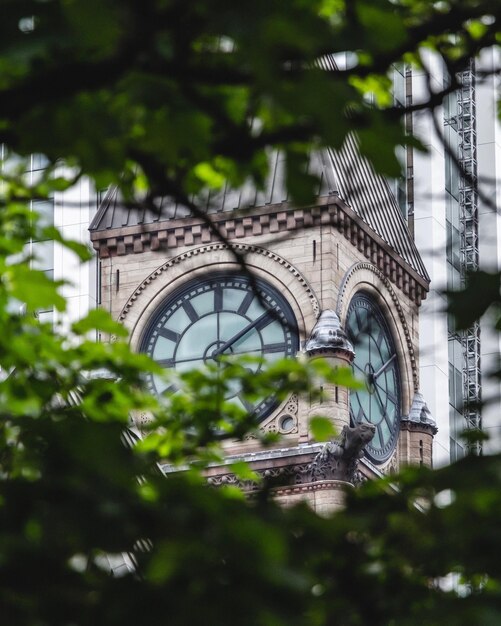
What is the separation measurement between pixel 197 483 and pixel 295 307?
41.9 meters

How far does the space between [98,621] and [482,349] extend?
212 ft

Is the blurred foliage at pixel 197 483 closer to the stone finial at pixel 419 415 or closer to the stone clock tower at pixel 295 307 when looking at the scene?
the stone clock tower at pixel 295 307

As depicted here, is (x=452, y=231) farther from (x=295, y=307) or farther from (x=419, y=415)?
(x=295, y=307)

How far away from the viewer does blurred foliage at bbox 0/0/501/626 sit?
5496 millimetres

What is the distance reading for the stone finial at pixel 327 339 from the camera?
4678 cm

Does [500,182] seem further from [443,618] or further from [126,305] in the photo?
[126,305]

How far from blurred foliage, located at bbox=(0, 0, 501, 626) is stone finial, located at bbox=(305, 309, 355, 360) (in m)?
39.4

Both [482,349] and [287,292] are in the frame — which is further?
[482,349]

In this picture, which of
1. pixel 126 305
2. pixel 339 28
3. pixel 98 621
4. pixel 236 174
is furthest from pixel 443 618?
pixel 126 305

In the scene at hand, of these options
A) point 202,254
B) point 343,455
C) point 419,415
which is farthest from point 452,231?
point 343,455

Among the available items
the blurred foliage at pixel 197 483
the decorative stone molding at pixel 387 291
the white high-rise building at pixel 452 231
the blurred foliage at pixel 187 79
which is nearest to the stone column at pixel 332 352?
the decorative stone molding at pixel 387 291

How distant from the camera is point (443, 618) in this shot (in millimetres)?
5719

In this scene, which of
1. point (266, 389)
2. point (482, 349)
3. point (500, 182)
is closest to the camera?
point (500, 182)

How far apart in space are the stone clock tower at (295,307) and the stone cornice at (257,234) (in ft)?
0.14
